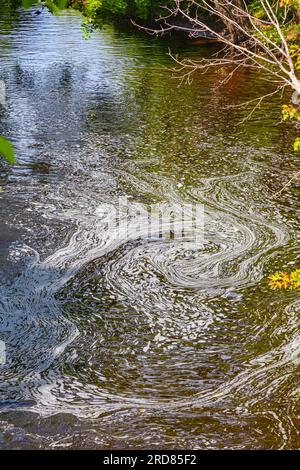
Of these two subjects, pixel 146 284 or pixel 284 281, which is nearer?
pixel 284 281

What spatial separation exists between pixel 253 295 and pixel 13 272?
273 centimetres

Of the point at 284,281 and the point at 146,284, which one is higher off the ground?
the point at 284,281

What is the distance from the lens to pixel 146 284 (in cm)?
795

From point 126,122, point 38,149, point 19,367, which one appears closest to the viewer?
point 19,367

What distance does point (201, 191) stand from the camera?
10.7 metres

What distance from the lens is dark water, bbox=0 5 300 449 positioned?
5680 millimetres

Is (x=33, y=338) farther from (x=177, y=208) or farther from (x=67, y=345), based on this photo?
(x=177, y=208)

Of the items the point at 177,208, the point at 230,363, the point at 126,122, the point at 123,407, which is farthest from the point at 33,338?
the point at 126,122

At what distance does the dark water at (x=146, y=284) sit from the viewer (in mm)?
5680

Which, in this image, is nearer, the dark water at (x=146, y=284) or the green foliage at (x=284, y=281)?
the dark water at (x=146, y=284)

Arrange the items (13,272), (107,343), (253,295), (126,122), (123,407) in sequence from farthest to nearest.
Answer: (126,122) → (13,272) → (253,295) → (107,343) → (123,407)

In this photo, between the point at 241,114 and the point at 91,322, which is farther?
the point at 241,114

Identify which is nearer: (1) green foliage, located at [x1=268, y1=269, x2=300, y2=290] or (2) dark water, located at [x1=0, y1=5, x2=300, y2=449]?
(2) dark water, located at [x1=0, y1=5, x2=300, y2=449]

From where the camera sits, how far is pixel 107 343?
268 inches
